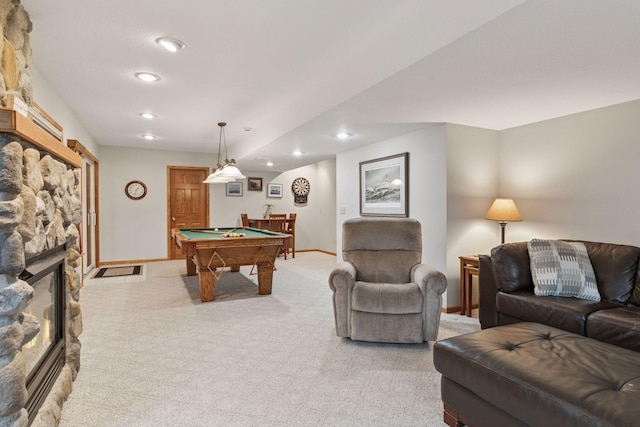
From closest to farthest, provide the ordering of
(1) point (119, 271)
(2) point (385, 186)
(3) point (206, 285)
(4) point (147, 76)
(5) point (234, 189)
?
1. (4) point (147, 76)
2. (3) point (206, 285)
3. (2) point (385, 186)
4. (1) point (119, 271)
5. (5) point (234, 189)

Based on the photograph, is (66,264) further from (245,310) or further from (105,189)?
(105,189)

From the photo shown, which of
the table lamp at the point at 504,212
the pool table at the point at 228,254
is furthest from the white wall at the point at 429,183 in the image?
the pool table at the point at 228,254

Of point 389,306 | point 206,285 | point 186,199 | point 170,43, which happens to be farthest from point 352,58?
point 186,199

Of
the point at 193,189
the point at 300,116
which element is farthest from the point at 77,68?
the point at 193,189

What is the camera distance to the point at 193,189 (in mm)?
7406

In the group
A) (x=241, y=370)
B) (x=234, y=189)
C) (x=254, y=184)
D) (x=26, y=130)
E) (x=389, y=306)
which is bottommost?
(x=241, y=370)

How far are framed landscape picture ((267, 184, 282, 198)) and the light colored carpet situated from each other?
4408 millimetres

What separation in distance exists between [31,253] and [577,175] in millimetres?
4176

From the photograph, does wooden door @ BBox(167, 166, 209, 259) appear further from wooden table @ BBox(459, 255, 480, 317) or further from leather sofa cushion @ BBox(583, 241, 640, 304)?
leather sofa cushion @ BBox(583, 241, 640, 304)

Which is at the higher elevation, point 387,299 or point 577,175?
point 577,175

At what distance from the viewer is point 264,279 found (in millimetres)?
4348

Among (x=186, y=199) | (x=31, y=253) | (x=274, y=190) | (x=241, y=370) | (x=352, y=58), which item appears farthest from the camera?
(x=274, y=190)

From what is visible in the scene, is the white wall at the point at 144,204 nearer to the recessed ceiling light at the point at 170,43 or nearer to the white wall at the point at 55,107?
the white wall at the point at 55,107

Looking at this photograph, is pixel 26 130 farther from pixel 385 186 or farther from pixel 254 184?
pixel 254 184
